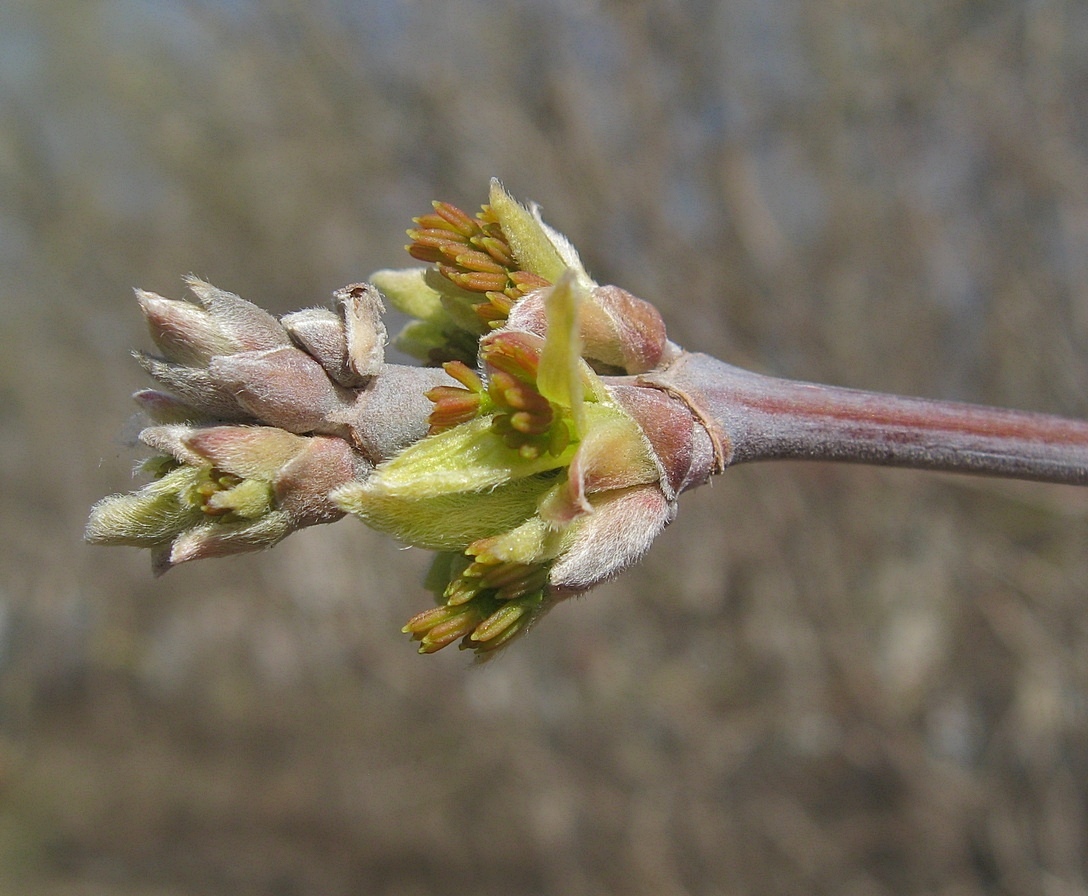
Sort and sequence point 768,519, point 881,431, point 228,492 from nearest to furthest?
point 228,492 < point 881,431 < point 768,519

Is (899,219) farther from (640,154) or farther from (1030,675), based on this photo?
(1030,675)

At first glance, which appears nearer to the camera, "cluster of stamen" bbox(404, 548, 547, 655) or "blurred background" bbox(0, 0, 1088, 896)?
"cluster of stamen" bbox(404, 548, 547, 655)

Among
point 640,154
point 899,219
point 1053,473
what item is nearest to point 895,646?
point 899,219

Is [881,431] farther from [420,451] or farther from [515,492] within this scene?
[420,451]

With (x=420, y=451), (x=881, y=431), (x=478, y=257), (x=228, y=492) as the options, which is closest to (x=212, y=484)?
(x=228, y=492)

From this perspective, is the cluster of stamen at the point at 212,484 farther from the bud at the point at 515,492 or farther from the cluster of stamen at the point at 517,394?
the cluster of stamen at the point at 517,394

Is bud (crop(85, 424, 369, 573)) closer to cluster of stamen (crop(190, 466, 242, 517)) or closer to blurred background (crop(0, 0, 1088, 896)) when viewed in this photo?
cluster of stamen (crop(190, 466, 242, 517))

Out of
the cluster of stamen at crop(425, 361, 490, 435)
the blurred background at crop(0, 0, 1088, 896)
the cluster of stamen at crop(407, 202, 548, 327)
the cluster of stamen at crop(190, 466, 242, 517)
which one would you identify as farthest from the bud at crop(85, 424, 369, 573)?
the blurred background at crop(0, 0, 1088, 896)
